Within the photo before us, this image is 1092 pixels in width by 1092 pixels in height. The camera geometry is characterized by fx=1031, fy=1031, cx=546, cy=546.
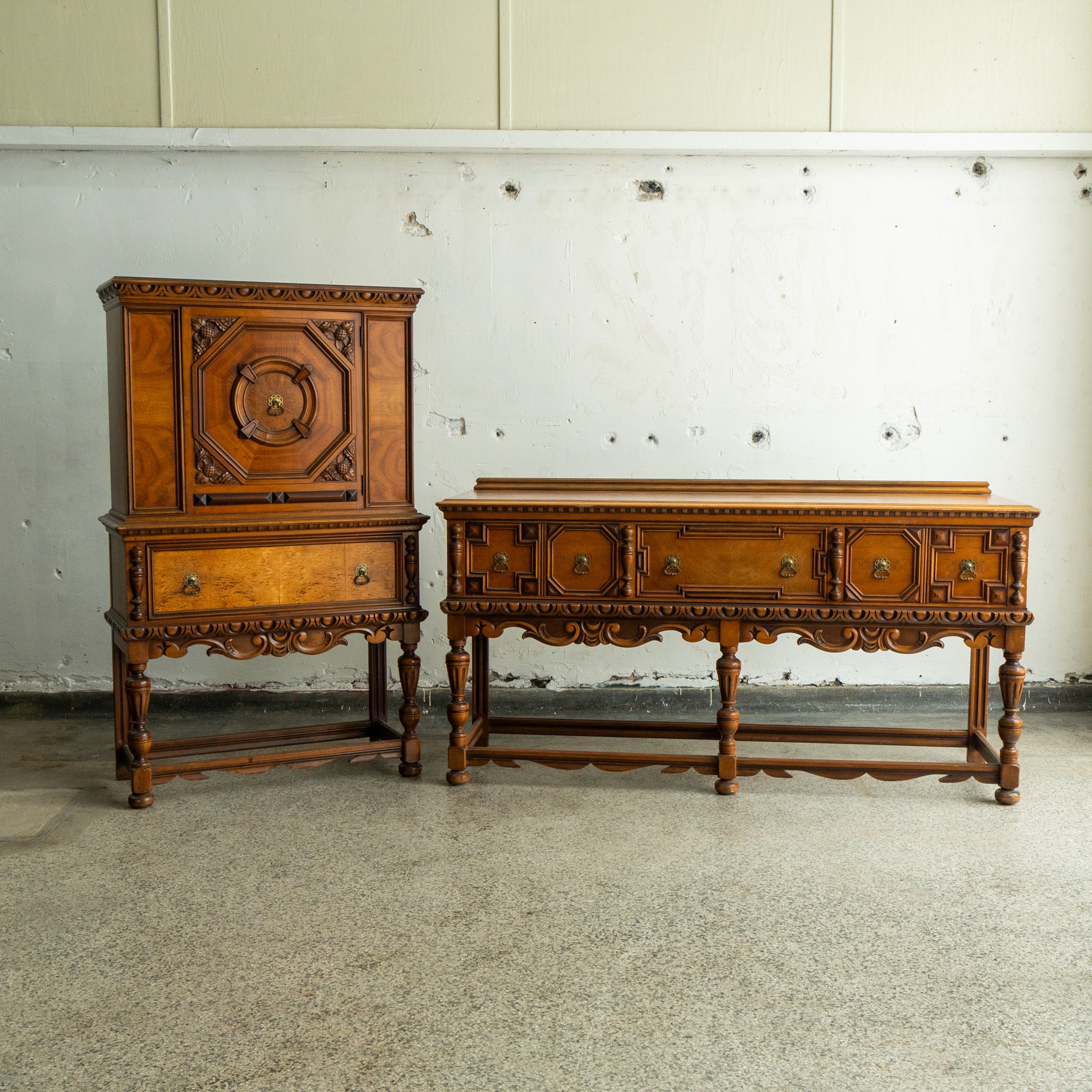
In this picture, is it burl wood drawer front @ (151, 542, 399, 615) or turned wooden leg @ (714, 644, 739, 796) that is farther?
turned wooden leg @ (714, 644, 739, 796)

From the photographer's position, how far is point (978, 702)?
12.9 ft

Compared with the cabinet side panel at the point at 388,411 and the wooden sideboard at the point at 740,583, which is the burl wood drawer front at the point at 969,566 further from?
the cabinet side panel at the point at 388,411

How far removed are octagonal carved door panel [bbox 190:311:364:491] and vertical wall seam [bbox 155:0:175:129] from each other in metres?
1.49

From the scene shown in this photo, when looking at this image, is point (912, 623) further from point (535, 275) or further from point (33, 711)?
point (33, 711)

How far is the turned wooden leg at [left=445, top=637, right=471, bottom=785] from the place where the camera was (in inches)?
146

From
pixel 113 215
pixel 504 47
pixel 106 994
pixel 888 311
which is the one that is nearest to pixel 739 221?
pixel 888 311

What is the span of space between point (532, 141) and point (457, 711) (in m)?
2.42

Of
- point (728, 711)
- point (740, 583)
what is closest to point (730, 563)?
point (740, 583)

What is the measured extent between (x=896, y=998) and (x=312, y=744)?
2461 millimetres

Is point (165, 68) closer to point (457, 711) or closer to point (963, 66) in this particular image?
point (457, 711)

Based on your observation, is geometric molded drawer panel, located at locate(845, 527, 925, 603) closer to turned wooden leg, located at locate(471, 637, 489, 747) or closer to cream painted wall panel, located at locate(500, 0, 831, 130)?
turned wooden leg, located at locate(471, 637, 489, 747)

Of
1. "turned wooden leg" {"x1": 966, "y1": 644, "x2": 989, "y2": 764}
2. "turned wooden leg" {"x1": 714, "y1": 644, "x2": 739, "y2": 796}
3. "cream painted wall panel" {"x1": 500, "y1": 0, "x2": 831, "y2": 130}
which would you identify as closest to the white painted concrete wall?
"cream painted wall panel" {"x1": 500, "y1": 0, "x2": 831, "y2": 130}

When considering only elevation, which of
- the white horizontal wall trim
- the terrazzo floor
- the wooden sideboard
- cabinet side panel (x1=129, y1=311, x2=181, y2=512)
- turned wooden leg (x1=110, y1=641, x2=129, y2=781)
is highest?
the white horizontal wall trim

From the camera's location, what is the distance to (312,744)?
4.06 metres
